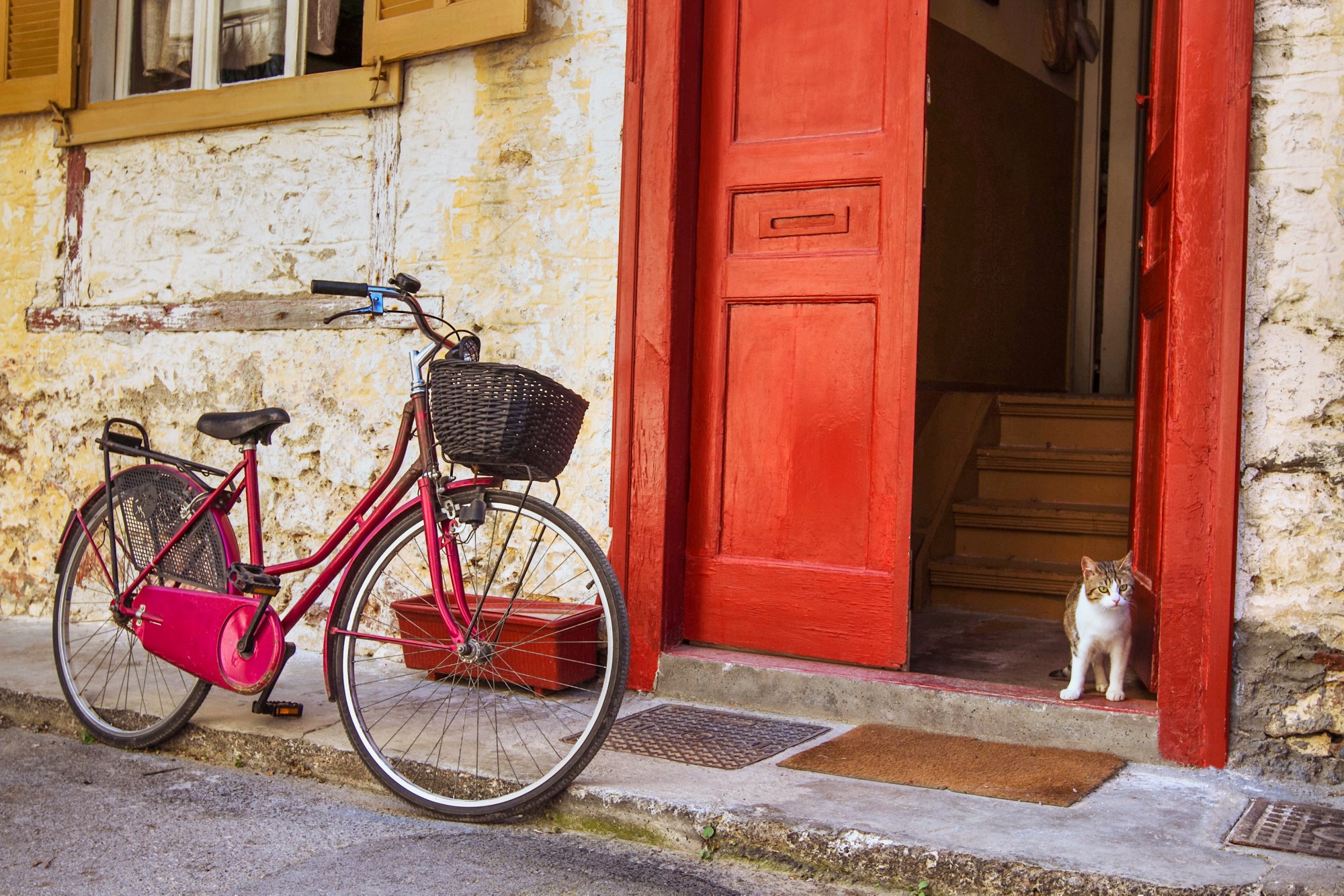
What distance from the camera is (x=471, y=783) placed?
3113 millimetres

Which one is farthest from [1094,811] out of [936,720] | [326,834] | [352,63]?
[352,63]

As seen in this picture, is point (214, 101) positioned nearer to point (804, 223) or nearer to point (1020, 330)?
point (804, 223)

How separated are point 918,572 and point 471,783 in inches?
112

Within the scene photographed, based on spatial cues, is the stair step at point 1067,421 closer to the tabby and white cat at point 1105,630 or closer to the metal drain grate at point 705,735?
the tabby and white cat at point 1105,630

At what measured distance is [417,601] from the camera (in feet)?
13.4

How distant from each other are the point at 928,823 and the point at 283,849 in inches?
59.1

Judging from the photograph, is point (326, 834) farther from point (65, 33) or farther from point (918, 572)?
point (65, 33)

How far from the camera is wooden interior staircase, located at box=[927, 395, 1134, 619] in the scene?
5379mm

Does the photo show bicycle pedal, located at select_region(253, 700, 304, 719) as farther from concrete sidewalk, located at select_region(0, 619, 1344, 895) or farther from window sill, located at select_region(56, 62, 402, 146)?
window sill, located at select_region(56, 62, 402, 146)

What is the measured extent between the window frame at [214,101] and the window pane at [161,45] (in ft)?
0.41

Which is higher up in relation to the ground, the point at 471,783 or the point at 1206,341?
the point at 1206,341

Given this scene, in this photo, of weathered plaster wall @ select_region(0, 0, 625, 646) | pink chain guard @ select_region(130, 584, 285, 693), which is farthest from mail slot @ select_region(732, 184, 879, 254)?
pink chain guard @ select_region(130, 584, 285, 693)

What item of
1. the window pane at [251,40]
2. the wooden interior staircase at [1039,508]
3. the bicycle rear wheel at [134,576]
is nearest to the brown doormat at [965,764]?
the bicycle rear wheel at [134,576]

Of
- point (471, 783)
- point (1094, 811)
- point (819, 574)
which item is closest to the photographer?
point (1094, 811)
